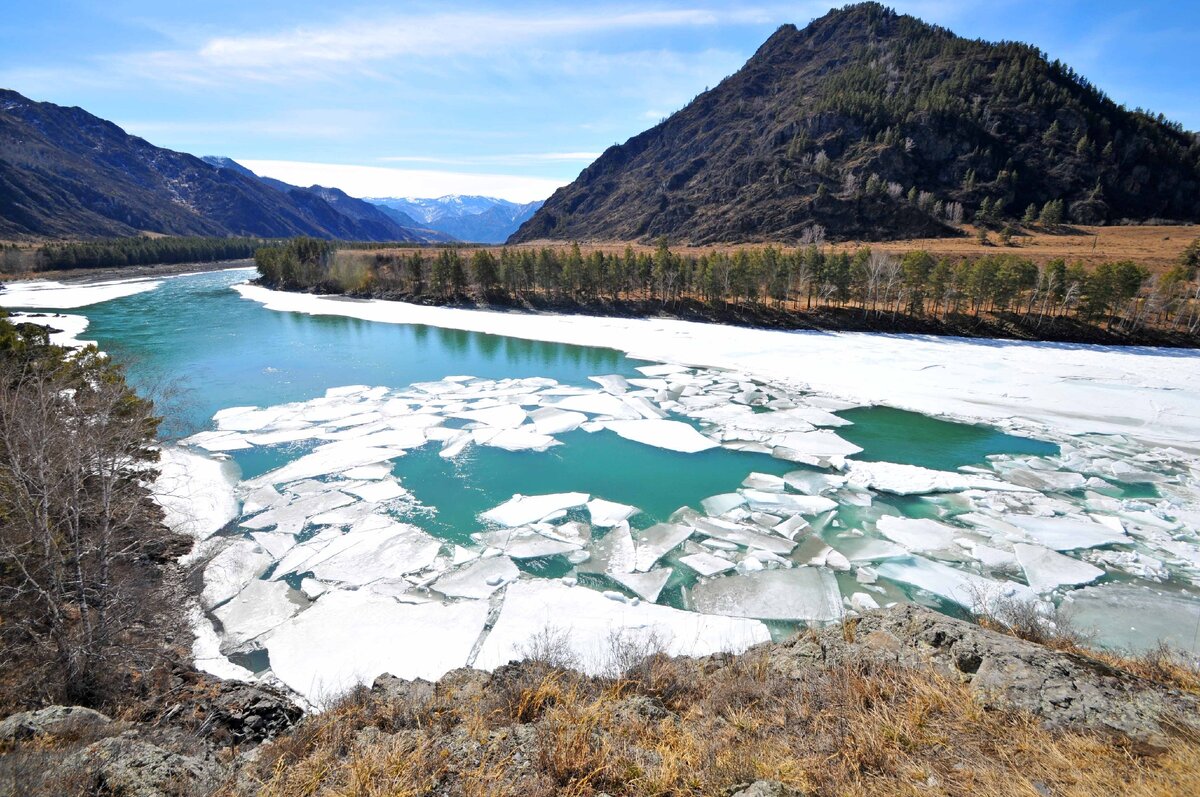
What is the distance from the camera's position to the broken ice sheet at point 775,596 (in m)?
10.8

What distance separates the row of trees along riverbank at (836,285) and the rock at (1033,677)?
47.2 m

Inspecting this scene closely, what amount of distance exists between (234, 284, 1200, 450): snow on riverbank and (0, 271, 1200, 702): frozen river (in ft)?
1.00

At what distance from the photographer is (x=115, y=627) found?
7.57 m

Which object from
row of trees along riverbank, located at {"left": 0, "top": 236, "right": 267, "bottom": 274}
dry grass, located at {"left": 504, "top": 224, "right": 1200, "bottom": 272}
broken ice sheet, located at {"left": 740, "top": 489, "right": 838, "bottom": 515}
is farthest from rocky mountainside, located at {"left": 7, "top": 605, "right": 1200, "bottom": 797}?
row of trees along riverbank, located at {"left": 0, "top": 236, "right": 267, "bottom": 274}

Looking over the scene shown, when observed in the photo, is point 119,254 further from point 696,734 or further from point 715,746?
point 715,746

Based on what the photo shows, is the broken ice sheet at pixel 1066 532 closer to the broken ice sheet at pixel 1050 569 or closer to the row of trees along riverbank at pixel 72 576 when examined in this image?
the broken ice sheet at pixel 1050 569

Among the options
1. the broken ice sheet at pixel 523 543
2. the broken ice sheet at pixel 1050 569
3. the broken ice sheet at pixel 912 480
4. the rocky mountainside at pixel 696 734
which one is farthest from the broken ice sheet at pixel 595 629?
the broken ice sheet at pixel 912 480

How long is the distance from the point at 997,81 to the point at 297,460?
16349 centimetres

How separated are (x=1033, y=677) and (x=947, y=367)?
33.6 m

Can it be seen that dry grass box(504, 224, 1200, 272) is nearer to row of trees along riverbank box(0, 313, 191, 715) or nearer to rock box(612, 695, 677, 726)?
rock box(612, 695, 677, 726)

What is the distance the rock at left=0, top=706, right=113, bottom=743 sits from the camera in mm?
5223

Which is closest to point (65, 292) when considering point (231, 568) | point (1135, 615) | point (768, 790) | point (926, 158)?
point (231, 568)

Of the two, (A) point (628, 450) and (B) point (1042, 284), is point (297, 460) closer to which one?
(A) point (628, 450)

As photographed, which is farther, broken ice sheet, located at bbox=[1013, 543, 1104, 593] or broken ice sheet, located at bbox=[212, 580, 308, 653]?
broken ice sheet, located at bbox=[1013, 543, 1104, 593]
